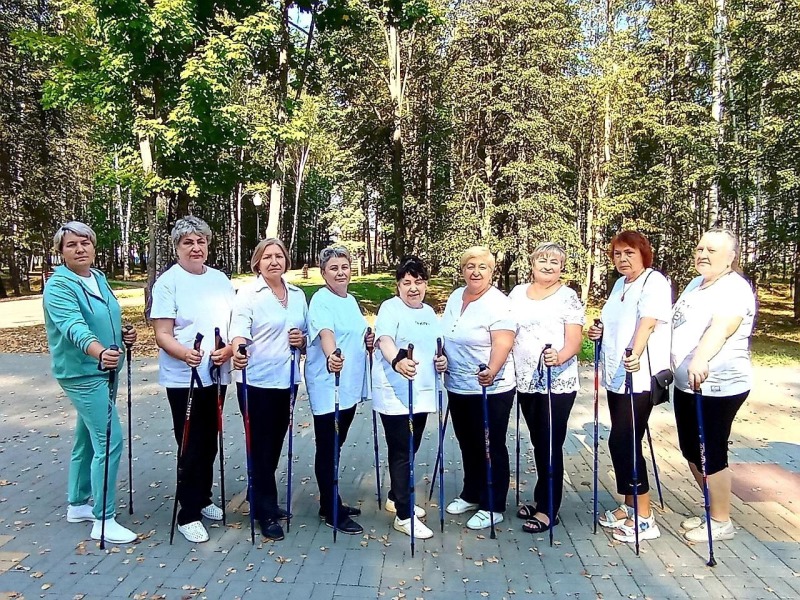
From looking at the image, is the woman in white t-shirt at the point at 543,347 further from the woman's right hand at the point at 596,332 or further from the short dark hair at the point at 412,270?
the short dark hair at the point at 412,270

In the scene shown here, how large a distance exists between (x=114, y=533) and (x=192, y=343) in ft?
4.31

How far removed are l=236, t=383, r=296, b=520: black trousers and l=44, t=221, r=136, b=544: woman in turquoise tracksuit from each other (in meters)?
0.83

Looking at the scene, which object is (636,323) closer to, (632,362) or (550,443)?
(632,362)

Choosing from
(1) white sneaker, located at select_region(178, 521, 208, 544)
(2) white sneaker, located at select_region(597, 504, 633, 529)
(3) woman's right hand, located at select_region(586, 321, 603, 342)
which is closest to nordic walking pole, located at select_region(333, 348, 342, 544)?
(1) white sneaker, located at select_region(178, 521, 208, 544)

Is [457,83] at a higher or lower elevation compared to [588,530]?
higher

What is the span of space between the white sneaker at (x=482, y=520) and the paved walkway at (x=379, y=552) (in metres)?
0.08

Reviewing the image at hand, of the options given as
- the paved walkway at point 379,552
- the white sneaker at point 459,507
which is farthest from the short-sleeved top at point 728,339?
the white sneaker at point 459,507

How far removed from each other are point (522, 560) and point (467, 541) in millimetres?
398

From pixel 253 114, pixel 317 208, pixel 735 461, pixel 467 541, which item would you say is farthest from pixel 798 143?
pixel 317 208

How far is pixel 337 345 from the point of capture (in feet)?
12.9

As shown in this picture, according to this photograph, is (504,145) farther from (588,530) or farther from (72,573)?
(72,573)

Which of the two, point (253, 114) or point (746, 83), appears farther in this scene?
point (746, 83)

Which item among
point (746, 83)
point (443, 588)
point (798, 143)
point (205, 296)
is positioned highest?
point (746, 83)

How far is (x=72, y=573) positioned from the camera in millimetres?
3506
